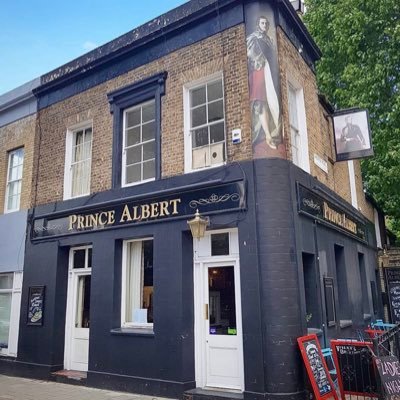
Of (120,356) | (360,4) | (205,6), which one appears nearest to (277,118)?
(205,6)

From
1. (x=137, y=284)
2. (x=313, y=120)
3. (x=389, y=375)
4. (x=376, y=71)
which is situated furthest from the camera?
(x=376, y=71)

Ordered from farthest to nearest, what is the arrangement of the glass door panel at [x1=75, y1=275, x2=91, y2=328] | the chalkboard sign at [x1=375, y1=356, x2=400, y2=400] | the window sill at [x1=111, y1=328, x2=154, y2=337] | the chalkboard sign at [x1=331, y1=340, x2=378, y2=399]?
the glass door panel at [x1=75, y1=275, x2=91, y2=328] < the window sill at [x1=111, y1=328, x2=154, y2=337] < the chalkboard sign at [x1=331, y1=340, x2=378, y2=399] < the chalkboard sign at [x1=375, y1=356, x2=400, y2=400]

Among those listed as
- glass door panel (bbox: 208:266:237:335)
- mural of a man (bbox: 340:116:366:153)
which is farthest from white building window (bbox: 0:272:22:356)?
mural of a man (bbox: 340:116:366:153)

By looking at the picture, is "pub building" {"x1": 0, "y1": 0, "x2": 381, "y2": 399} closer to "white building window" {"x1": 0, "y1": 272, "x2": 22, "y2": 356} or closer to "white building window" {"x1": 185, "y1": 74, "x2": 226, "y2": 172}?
"white building window" {"x1": 185, "y1": 74, "x2": 226, "y2": 172}

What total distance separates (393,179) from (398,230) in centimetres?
621

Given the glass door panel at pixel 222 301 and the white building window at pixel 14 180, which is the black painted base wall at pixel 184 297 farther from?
the white building window at pixel 14 180

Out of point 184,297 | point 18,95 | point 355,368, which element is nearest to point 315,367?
point 355,368

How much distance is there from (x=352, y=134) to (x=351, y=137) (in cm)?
8

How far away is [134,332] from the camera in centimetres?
841

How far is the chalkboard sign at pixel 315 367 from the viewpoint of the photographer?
6.64 meters

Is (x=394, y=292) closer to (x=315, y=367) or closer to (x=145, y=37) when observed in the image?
(x=315, y=367)

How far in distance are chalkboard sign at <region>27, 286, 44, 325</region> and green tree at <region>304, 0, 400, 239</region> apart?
10583 millimetres

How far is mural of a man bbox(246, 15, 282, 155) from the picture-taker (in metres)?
7.64

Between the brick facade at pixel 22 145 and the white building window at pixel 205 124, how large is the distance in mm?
5171
